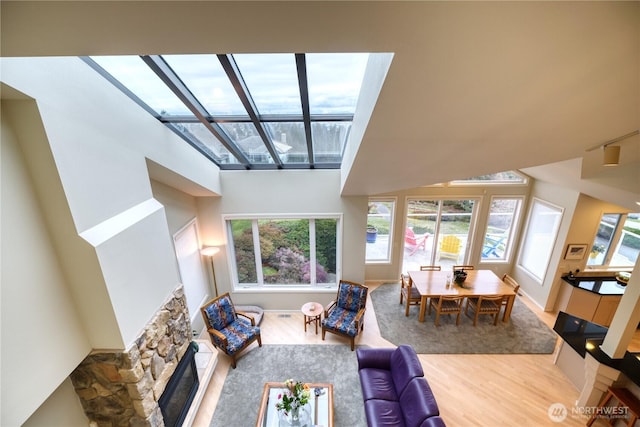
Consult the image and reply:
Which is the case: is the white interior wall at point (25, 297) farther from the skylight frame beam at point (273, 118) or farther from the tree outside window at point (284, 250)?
the tree outside window at point (284, 250)

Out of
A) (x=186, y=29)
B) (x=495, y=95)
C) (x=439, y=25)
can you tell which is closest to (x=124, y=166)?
(x=186, y=29)

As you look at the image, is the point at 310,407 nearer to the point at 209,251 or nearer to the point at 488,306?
the point at 209,251

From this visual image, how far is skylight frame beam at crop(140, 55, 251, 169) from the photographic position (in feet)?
6.11

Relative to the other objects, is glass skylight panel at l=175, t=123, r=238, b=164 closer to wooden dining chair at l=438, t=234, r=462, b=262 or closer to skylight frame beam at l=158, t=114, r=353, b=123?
skylight frame beam at l=158, t=114, r=353, b=123

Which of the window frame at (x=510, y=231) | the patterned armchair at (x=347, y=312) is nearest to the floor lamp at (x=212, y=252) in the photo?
the patterned armchair at (x=347, y=312)

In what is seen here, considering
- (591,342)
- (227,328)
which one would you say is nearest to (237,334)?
(227,328)

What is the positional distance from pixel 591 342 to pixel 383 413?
10.0ft

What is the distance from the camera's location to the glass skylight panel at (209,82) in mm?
1894

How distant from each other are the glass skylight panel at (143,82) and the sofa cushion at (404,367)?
4.04 m

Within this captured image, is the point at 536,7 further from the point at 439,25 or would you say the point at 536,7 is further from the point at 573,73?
the point at 573,73

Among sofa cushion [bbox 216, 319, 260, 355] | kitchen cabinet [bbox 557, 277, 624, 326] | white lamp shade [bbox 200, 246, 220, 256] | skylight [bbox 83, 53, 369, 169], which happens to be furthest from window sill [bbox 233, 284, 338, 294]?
kitchen cabinet [bbox 557, 277, 624, 326]

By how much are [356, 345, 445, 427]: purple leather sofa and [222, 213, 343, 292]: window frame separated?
6.40 feet

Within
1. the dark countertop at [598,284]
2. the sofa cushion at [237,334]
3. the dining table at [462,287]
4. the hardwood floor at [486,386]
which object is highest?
the dark countertop at [598,284]

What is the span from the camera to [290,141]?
3.64 metres
